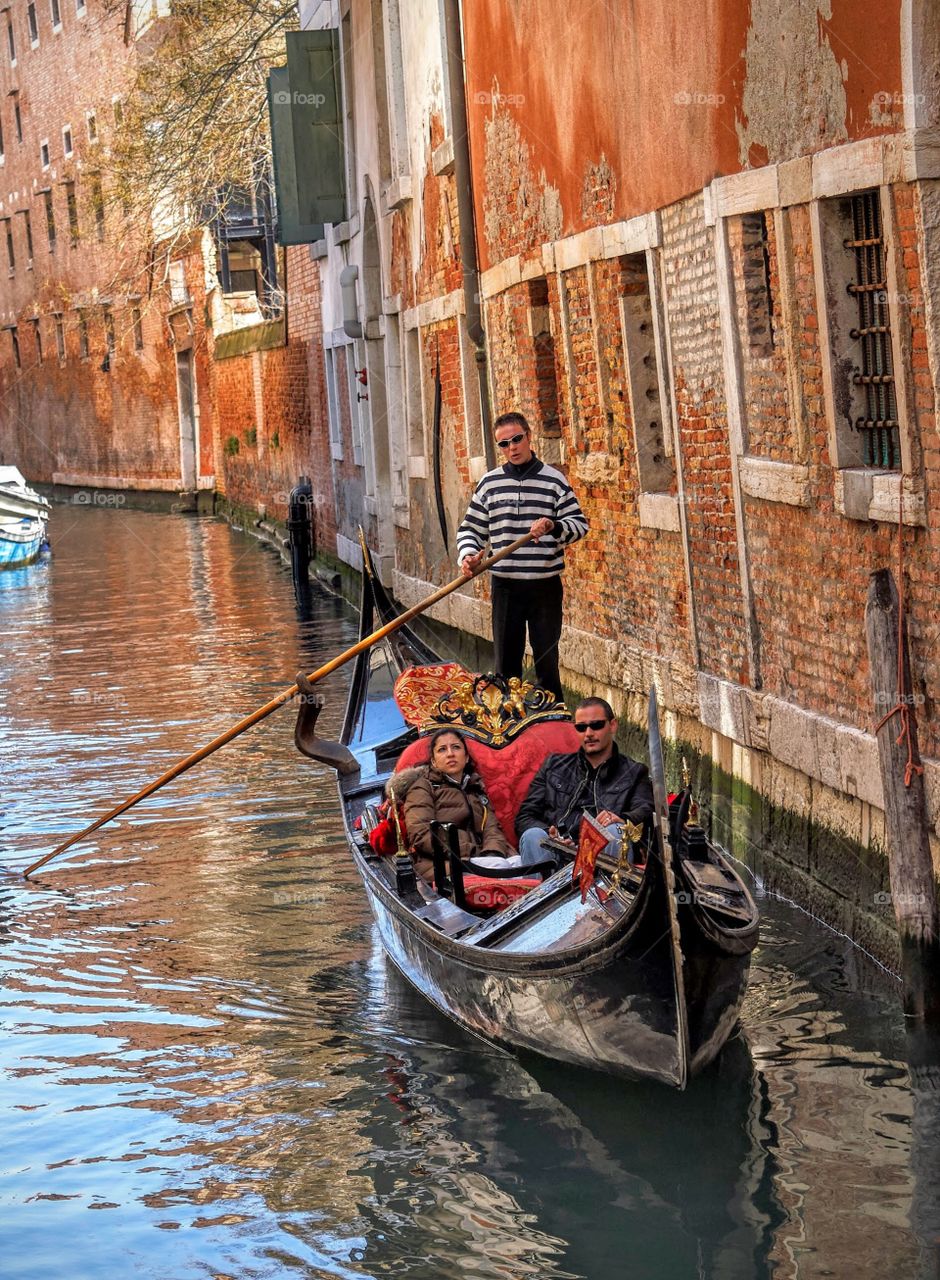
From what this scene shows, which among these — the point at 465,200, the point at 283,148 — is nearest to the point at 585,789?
the point at 465,200

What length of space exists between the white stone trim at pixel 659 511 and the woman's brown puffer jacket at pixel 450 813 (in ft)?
5.79

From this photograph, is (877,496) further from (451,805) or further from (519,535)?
(519,535)

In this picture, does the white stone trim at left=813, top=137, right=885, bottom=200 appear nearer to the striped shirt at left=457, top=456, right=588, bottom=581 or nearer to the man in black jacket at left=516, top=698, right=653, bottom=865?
the man in black jacket at left=516, top=698, right=653, bottom=865

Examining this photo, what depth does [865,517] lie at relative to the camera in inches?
228

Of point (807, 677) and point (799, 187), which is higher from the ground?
point (799, 187)

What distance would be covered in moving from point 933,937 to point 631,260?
397cm

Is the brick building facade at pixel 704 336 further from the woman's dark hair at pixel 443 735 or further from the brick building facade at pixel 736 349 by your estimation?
the woman's dark hair at pixel 443 735

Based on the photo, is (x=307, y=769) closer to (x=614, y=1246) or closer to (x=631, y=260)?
(x=631, y=260)

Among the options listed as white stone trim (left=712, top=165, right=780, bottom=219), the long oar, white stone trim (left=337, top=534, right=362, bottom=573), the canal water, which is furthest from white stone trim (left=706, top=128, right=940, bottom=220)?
white stone trim (left=337, top=534, right=362, bottom=573)

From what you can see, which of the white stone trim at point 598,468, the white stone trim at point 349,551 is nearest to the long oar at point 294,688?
the white stone trim at point 598,468

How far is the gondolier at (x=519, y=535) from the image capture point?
26.5ft

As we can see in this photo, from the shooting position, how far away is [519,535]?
8.24m

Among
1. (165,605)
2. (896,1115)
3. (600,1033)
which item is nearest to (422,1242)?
(600,1033)

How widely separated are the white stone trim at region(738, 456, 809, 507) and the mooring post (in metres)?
0.84
